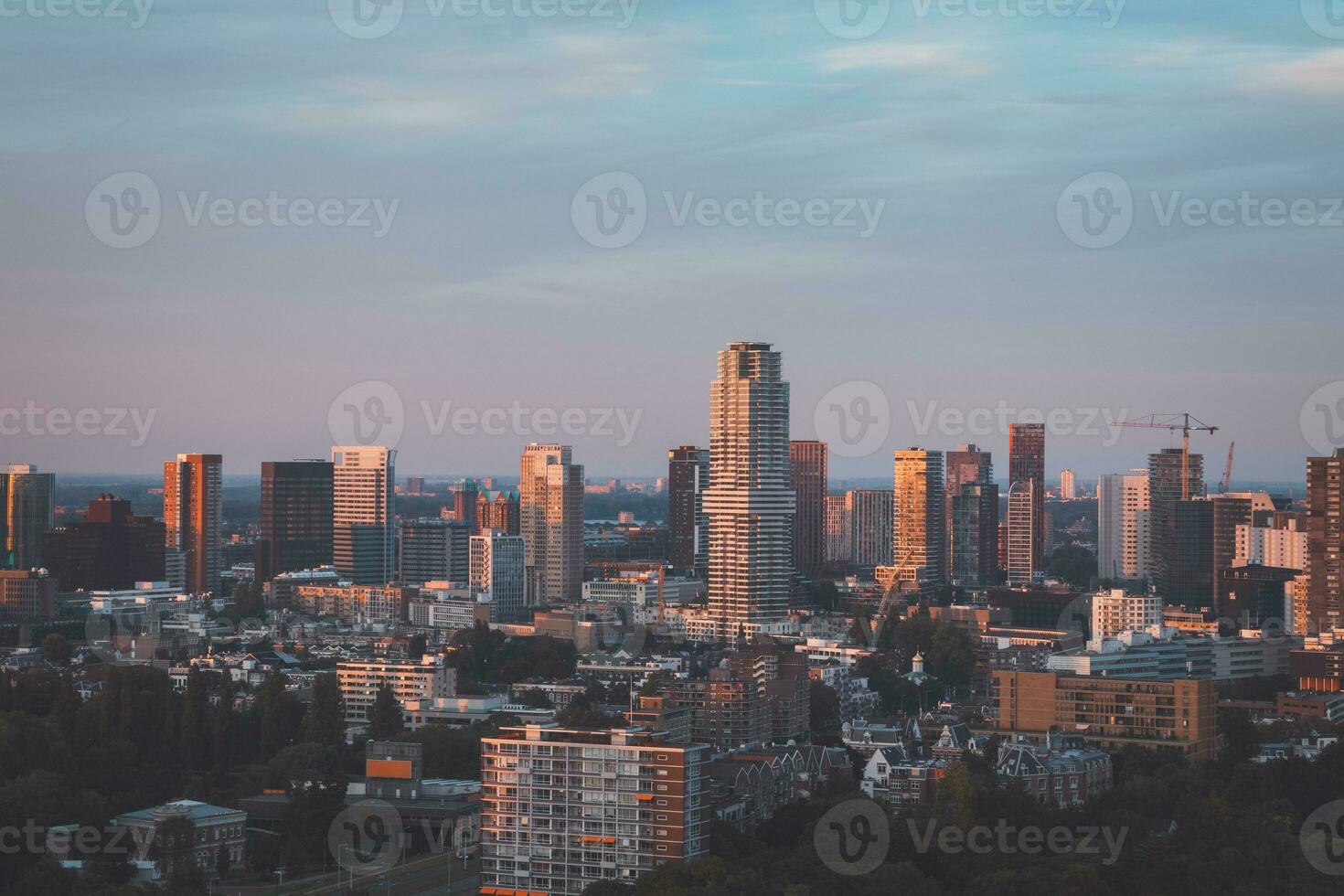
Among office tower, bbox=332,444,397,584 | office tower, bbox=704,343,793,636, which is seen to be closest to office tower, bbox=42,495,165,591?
office tower, bbox=332,444,397,584

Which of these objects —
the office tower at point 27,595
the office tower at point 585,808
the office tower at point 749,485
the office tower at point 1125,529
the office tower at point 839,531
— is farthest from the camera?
the office tower at point 839,531

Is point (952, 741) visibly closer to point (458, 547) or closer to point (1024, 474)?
point (458, 547)

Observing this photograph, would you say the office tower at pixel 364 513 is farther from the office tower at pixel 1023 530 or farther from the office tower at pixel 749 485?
the office tower at pixel 1023 530

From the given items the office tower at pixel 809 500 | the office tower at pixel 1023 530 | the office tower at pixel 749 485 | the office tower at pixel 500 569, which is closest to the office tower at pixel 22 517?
the office tower at pixel 500 569

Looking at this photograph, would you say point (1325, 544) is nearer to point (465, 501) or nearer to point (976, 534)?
point (976, 534)

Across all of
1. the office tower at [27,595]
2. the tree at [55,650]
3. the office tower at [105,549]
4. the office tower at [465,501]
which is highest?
the office tower at [465,501]

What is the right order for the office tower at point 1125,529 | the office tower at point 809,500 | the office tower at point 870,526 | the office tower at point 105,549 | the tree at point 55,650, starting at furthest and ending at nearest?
1. the office tower at point 870,526
2. the office tower at point 809,500
3. the office tower at point 1125,529
4. the office tower at point 105,549
5. the tree at point 55,650

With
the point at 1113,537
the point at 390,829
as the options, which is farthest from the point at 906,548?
the point at 390,829
